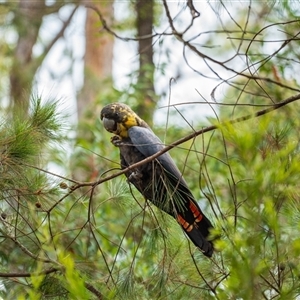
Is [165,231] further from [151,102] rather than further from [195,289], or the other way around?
[151,102]

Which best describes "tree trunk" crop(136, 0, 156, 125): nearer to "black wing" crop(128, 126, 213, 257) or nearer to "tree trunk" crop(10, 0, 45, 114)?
"tree trunk" crop(10, 0, 45, 114)

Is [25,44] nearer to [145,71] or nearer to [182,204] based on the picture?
[145,71]

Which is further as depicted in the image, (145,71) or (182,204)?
(145,71)

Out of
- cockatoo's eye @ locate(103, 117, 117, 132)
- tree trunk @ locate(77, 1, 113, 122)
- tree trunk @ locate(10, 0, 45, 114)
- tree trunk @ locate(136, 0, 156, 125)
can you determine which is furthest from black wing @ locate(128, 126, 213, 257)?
tree trunk @ locate(77, 1, 113, 122)

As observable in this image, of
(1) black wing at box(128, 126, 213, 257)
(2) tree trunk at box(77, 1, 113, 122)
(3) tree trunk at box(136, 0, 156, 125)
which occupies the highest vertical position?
(2) tree trunk at box(77, 1, 113, 122)

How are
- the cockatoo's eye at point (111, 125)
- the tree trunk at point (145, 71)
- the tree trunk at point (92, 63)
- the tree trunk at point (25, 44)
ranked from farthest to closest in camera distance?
the tree trunk at point (92, 63)
the tree trunk at point (25, 44)
the tree trunk at point (145, 71)
the cockatoo's eye at point (111, 125)

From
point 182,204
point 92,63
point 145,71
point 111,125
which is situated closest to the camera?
point 182,204

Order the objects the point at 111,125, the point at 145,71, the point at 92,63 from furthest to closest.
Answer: the point at 92,63, the point at 145,71, the point at 111,125

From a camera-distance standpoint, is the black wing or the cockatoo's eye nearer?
the black wing

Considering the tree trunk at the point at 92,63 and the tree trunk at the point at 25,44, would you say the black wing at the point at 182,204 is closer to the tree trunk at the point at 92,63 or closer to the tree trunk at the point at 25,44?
the tree trunk at the point at 25,44

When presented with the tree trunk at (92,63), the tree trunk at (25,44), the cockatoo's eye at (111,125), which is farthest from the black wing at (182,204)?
the tree trunk at (92,63)

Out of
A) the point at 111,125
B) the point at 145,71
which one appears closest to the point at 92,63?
the point at 145,71

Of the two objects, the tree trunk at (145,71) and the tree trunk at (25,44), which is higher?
the tree trunk at (25,44)

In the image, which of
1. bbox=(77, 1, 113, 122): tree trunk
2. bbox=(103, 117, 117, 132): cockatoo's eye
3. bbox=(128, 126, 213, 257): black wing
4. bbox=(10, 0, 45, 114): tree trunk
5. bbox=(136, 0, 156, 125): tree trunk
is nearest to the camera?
bbox=(128, 126, 213, 257): black wing
